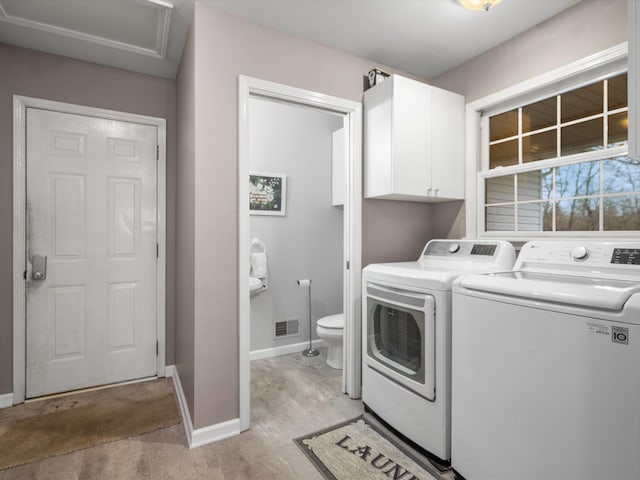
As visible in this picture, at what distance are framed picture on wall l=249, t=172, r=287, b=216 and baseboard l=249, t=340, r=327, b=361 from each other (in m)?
1.34

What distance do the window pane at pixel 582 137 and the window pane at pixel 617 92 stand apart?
102 millimetres

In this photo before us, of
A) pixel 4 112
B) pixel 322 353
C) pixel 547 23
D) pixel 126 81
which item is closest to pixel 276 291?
pixel 322 353

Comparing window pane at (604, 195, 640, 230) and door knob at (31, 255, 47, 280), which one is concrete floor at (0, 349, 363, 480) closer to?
door knob at (31, 255, 47, 280)

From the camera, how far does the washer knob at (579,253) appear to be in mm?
1647

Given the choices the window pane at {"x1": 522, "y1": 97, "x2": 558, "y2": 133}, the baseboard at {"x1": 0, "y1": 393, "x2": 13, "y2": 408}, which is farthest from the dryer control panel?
the baseboard at {"x1": 0, "y1": 393, "x2": 13, "y2": 408}

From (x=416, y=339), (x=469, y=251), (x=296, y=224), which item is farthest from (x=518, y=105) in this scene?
(x=296, y=224)

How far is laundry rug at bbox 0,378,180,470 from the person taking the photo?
1.90m

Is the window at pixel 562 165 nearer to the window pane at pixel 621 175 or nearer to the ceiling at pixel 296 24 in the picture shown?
the window pane at pixel 621 175

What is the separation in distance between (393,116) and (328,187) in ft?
4.68

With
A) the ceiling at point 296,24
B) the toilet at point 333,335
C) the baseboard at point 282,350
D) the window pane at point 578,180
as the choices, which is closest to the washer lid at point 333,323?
the toilet at point 333,335

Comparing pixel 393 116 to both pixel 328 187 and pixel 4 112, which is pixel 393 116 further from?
pixel 4 112

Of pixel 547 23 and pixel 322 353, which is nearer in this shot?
pixel 547 23

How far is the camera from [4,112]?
231cm

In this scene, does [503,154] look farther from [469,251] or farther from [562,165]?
[469,251]
